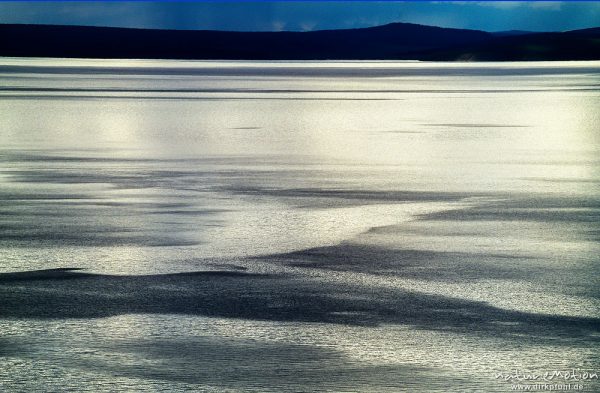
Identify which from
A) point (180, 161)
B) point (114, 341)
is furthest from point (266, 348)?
point (180, 161)

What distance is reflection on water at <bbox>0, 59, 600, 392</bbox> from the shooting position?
6668 mm

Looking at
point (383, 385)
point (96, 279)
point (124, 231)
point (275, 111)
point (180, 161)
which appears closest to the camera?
point (383, 385)

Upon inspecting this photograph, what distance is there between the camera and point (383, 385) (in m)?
6.21

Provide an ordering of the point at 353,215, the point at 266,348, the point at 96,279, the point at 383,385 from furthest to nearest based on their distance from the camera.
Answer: the point at 353,215 → the point at 96,279 → the point at 266,348 → the point at 383,385

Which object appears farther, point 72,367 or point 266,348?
point 266,348

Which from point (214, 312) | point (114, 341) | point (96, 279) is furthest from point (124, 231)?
point (114, 341)

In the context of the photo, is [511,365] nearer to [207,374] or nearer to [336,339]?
[336,339]

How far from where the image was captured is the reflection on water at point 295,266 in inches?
263

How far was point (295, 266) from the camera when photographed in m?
9.77

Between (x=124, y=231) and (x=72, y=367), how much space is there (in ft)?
16.9

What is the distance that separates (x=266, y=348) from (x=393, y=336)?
2.71ft
